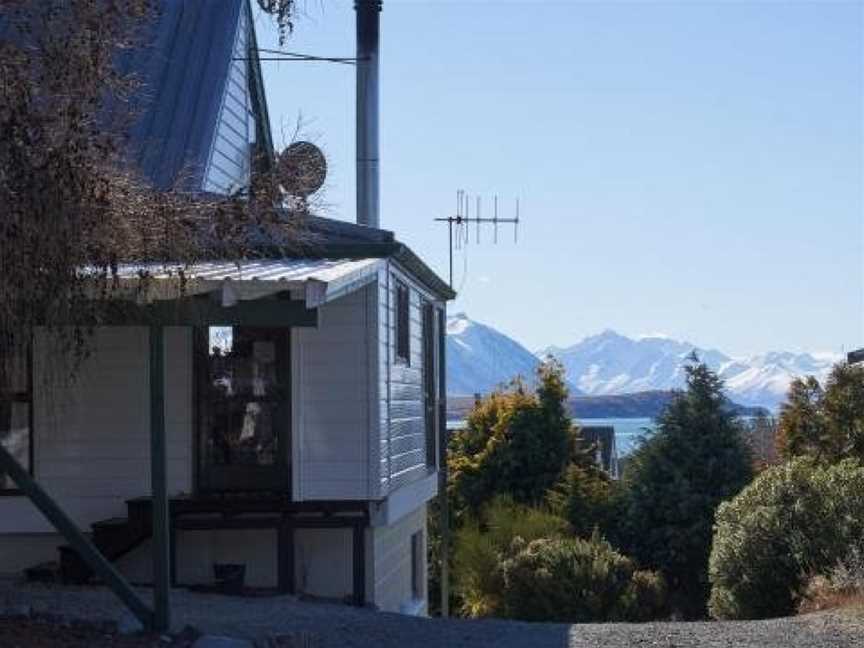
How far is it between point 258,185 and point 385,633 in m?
3.78

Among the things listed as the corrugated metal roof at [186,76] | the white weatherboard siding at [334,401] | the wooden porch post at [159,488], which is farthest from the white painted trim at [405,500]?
the wooden porch post at [159,488]

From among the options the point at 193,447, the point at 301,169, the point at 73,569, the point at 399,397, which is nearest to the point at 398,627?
the point at 73,569

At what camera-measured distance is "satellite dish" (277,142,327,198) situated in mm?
11227

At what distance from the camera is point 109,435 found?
16234 mm

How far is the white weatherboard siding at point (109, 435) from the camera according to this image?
1617cm

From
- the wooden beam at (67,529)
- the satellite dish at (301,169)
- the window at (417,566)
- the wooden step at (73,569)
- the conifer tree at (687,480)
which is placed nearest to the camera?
the wooden beam at (67,529)

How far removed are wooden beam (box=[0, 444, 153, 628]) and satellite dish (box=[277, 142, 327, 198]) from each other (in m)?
2.54

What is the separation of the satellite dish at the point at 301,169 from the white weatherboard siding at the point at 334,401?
4.64 meters

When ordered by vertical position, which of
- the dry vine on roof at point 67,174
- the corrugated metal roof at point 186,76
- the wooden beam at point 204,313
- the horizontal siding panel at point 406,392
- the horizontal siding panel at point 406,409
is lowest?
the horizontal siding panel at point 406,409

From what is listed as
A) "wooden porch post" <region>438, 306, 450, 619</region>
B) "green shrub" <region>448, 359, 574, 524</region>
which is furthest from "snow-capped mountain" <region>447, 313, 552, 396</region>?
"wooden porch post" <region>438, 306, 450, 619</region>

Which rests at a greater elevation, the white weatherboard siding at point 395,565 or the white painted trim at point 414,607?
the white weatherboard siding at point 395,565

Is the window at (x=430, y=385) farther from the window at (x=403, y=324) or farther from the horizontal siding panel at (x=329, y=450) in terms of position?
the horizontal siding panel at (x=329, y=450)

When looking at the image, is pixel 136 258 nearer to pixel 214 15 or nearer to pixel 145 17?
pixel 145 17

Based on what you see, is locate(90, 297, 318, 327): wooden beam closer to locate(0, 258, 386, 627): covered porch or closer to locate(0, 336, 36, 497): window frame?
locate(0, 258, 386, 627): covered porch
